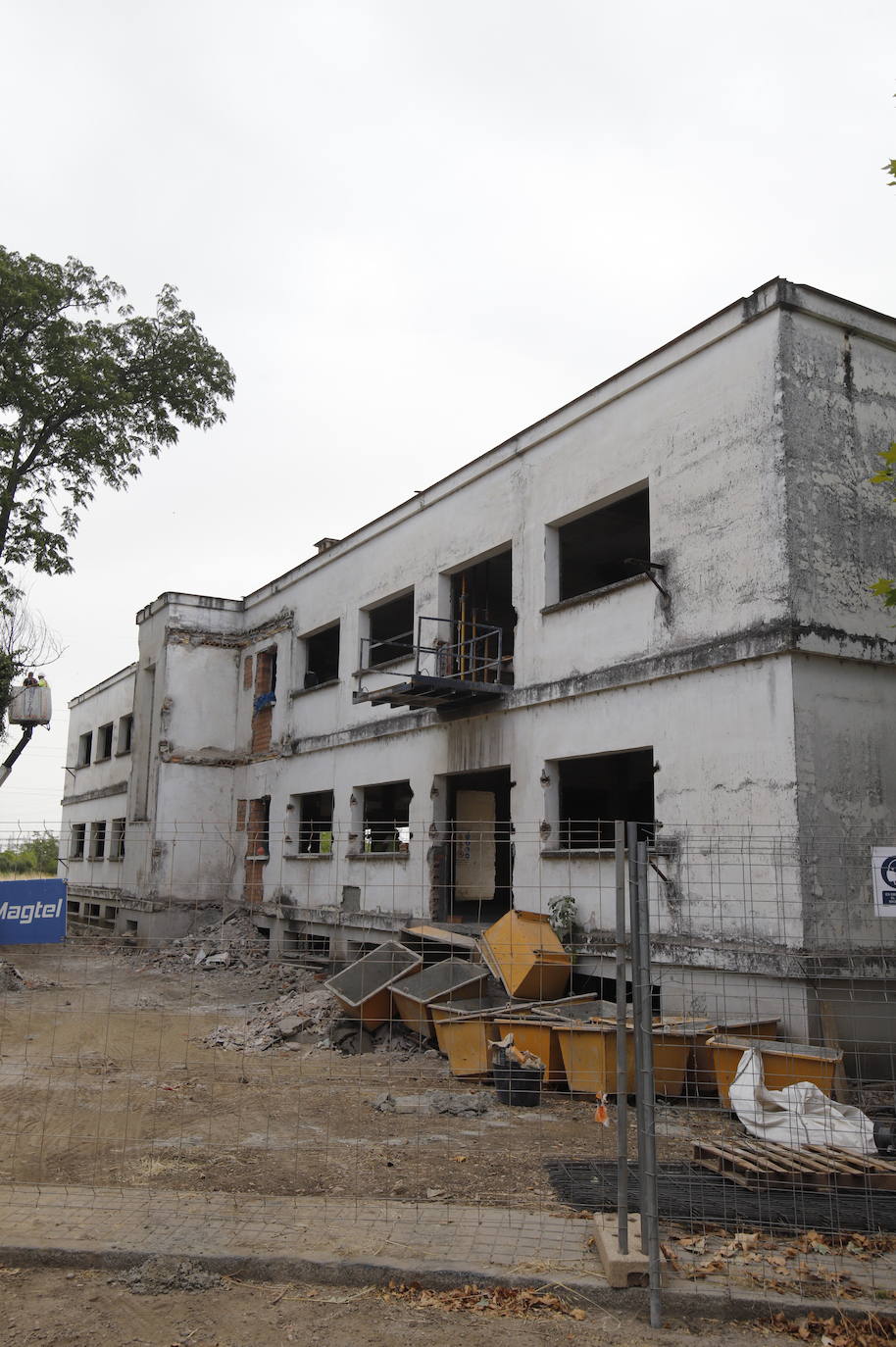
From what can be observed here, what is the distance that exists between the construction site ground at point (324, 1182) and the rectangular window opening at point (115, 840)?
16415 millimetres

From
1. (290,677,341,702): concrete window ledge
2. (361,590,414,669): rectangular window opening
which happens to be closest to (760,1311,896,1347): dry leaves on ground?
(361,590,414,669): rectangular window opening

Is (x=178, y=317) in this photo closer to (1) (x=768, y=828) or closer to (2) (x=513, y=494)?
(2) (x=513, y=494)

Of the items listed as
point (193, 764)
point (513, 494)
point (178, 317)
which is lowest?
point (193, 764)

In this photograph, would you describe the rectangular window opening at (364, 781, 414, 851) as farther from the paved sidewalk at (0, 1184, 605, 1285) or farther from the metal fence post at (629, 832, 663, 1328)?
the metal fence post at (629, 832, 663, 1328)

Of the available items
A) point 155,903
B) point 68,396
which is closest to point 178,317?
point 68,396

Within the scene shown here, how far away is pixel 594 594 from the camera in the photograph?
1254 cm

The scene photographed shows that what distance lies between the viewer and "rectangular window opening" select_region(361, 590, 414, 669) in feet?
60.3

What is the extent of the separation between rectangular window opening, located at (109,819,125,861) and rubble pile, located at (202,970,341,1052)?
15.4 metres

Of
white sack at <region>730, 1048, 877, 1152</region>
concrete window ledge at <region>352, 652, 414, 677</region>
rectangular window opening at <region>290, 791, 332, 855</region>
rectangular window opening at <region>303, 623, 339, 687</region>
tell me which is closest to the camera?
white sack at <region>730, 1048, 877, 1152</region>

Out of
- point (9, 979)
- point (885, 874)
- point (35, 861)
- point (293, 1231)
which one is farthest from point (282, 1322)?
point (35, 861)

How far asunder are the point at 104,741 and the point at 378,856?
62.7ft

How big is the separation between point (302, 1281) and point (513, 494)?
1124 centimetres

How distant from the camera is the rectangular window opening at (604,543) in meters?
14.6

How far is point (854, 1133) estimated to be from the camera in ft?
22.8
